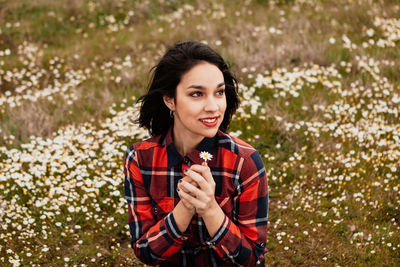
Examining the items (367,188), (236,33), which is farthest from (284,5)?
(367,188)

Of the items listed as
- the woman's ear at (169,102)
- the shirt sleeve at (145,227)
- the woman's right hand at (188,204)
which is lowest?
the shirt sleeve at (145,227)

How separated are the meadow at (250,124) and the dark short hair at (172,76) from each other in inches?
76.1

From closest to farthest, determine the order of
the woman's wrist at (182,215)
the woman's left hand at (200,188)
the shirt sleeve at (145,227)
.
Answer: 1. the woman's left hand at (200,188)
2. the woman's wrist at (182,215)
3. the shirt sleeve at (145,227)

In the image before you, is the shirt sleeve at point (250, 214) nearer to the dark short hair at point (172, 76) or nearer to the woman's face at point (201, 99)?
the woman's face at point (201, 99)

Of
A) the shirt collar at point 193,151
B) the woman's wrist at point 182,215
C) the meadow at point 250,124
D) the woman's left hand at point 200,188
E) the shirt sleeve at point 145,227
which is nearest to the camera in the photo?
the woman's left hand at point 200,188

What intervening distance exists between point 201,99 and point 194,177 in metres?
0.56

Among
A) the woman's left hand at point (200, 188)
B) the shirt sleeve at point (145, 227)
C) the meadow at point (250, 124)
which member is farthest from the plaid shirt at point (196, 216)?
the meadow at point (250, 124)

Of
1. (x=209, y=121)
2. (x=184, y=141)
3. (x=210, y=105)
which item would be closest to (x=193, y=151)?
(x=184, y=141)

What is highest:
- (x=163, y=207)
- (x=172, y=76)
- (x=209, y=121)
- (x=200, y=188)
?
(x=172, y=76)

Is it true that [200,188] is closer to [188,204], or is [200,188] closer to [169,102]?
[188,204]

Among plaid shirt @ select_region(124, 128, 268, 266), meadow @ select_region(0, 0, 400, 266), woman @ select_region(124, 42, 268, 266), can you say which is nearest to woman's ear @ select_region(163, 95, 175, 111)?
woman @ select_region(124, 42, 268, 266)

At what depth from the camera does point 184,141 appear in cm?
312

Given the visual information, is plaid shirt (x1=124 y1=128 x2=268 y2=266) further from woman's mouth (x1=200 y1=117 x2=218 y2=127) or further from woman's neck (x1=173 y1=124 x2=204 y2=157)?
woman's mouth (x1=200 y1=117 x2=218 y2=127)

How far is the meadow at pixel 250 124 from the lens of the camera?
4.67 metres
